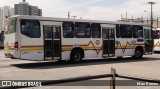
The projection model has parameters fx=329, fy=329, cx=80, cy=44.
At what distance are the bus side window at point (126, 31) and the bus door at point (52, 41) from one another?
5.59 meters

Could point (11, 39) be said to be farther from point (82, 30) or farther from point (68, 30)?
point (82, 30)

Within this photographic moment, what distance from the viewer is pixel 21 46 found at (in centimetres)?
1681

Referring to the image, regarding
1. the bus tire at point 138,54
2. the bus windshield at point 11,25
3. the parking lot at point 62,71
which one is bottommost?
the parking lot at point 62,71

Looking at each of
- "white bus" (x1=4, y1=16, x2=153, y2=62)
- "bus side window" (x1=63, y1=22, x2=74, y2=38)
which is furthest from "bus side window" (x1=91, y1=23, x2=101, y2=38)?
"bus side window" (x1=63, y1=22, x2=74, y2=38)

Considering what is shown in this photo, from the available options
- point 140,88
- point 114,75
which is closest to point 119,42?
point 140,88

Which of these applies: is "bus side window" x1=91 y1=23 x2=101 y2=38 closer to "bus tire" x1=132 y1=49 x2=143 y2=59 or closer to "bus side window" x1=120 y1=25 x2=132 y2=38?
"bus side window" x1=120 y1=25 x2=132 y2=38

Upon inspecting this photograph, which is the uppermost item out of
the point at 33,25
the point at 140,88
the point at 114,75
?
the point at 33,25

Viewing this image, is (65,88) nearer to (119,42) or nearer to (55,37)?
(55,37)

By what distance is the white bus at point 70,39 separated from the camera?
17062 mm

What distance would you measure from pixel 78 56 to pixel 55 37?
2146mm

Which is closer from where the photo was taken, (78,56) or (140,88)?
(140,88)

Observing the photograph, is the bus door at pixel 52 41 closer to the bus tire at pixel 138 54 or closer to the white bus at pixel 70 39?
the white bus at pixel 70 39

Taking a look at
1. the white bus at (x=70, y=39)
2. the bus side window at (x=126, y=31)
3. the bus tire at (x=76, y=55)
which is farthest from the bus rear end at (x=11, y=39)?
the bus side window at (x=126, y=31)

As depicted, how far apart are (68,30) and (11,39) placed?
3.44 m
